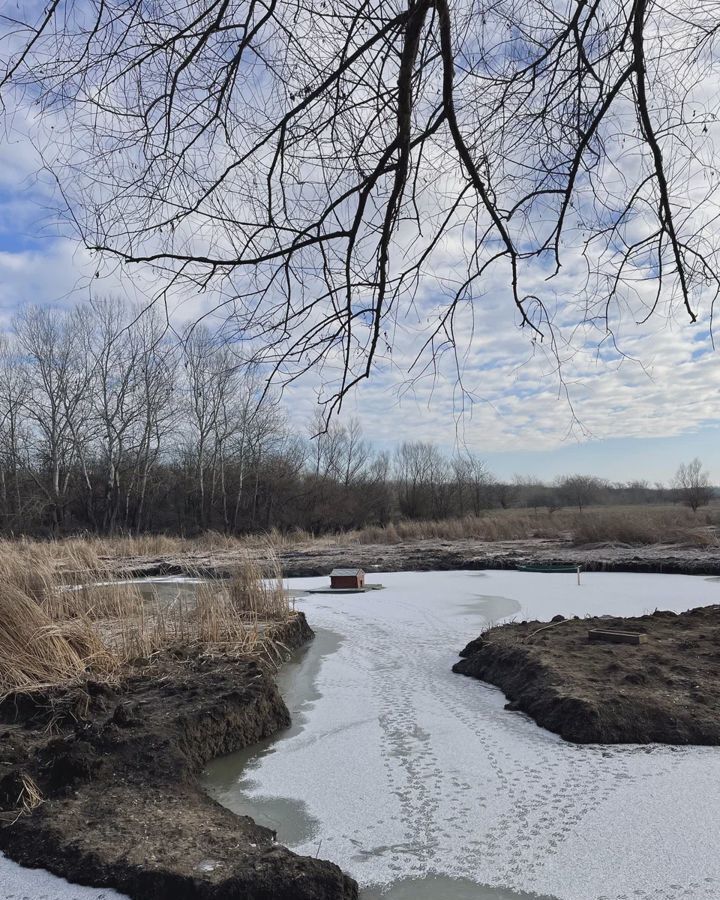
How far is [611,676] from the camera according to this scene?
4746 mm

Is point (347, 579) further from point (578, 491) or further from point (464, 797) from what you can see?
point (578, 491)

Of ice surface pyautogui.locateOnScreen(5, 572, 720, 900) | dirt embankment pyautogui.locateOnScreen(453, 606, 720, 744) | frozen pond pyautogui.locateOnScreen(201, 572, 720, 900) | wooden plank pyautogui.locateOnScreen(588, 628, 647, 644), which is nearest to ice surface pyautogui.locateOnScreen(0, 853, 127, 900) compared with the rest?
ice surface pyautogui.locateOnScreen(5, 572, 720, 900)

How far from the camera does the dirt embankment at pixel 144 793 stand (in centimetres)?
238

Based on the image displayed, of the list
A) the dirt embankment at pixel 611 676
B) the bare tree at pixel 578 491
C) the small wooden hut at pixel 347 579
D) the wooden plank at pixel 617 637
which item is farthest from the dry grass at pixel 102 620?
the bare tree at pixel 578 491

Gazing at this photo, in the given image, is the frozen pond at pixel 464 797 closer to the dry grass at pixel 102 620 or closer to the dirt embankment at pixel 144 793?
the dirt embankment at pixel 144 793

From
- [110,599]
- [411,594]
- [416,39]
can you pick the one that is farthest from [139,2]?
[411,594]

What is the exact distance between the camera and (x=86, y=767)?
10.6 ft

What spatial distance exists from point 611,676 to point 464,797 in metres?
1.92

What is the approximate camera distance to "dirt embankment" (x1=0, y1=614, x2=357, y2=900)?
238cm

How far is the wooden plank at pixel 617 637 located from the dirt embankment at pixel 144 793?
276 cm

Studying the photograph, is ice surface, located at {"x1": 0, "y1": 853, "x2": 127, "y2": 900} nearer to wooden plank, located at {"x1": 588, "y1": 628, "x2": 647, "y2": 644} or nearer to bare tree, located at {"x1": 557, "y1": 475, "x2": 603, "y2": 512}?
wooden plank, located at {"x1": 588, "y1": 628, "x2": 647, "y2": 644}

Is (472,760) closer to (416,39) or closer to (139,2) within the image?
(416,39)

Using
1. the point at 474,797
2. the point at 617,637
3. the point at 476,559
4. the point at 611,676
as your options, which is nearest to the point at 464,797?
the point at 474,797

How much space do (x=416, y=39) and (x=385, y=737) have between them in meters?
3.56
